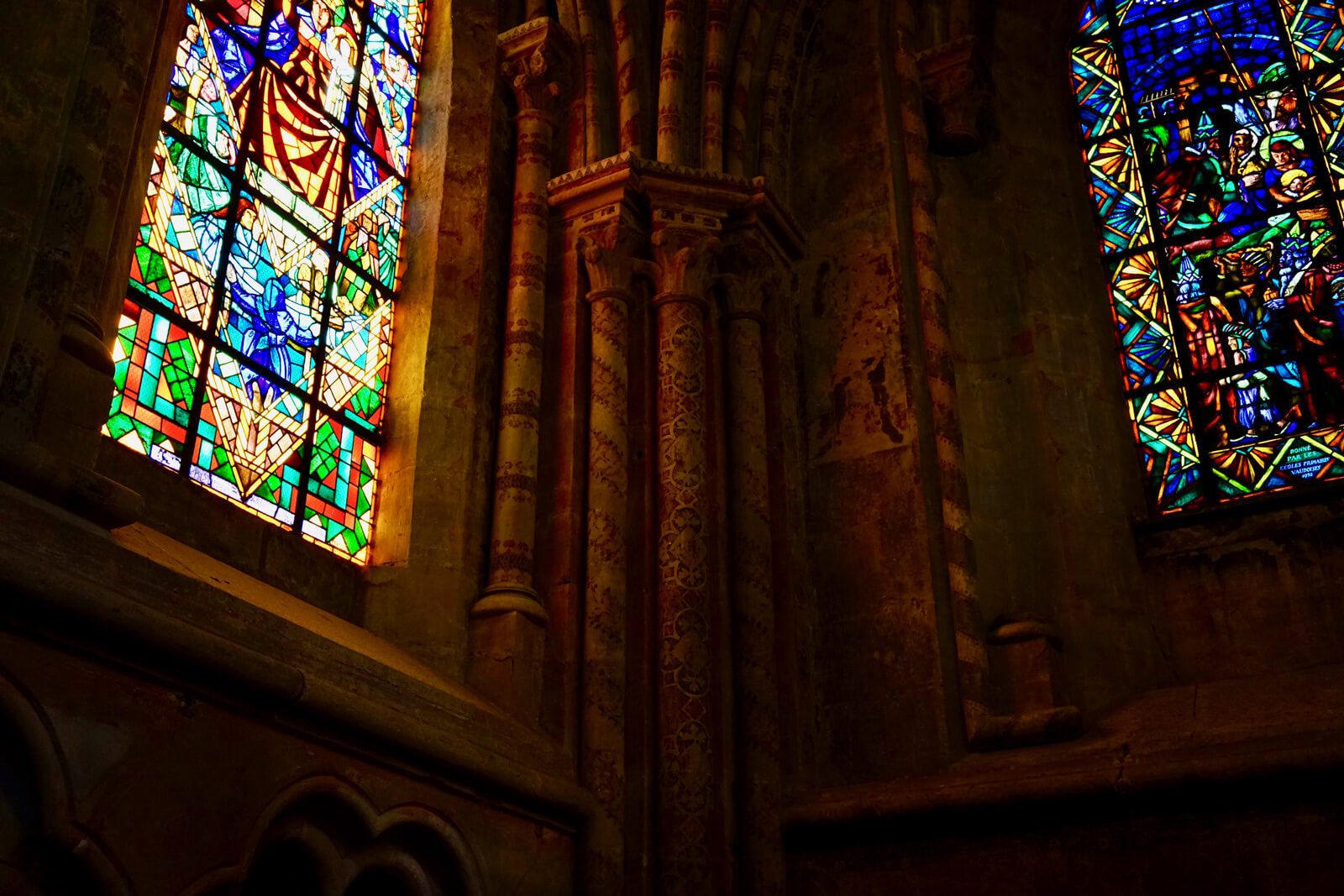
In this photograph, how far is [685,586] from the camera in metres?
6.61

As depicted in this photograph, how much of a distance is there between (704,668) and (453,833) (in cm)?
154

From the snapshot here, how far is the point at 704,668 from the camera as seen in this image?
6.48 metres

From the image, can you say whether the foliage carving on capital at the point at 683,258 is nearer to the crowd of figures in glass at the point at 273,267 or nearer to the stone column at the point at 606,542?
the stone column at the point at 606,542

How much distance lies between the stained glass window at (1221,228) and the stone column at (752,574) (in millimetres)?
2179

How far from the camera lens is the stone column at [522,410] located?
20.9 ft

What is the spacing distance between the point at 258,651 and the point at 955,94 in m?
5.61

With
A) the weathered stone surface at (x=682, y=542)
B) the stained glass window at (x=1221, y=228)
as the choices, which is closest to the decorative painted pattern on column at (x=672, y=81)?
the weathered stone surface at (x=682, y=542)

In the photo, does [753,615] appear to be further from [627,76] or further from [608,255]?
[627,76]

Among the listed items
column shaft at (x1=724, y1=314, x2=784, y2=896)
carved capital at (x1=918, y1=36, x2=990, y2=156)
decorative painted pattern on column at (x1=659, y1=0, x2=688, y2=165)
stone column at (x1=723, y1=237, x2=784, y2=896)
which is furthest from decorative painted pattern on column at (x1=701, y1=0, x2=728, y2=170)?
carved capital at (x1=918, y1=36, x2=990, y2=156)

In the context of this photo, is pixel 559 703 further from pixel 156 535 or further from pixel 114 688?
pixel 114 688

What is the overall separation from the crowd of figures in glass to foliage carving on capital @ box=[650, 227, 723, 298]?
53.5 inches

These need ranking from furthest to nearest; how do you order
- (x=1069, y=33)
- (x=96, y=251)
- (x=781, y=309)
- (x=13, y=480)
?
(x=1069, y=33) < (x=781, y=309) < (x=96, y=251) < (x=13, y=480)

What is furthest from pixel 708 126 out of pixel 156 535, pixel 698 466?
pixel 156 535

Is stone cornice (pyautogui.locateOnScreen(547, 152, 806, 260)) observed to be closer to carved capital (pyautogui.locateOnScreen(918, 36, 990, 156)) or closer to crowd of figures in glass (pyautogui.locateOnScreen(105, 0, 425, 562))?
crowd of figures in glass (pyautogui.locateOnScreen(105, 0, 425, 562))
